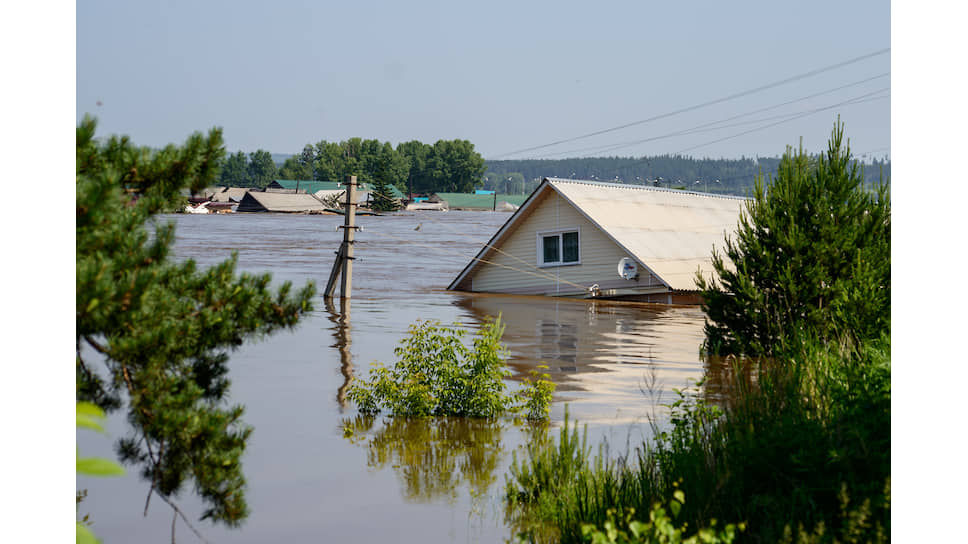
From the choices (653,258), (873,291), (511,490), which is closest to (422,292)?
(653,258)

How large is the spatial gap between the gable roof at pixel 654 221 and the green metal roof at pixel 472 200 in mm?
100907

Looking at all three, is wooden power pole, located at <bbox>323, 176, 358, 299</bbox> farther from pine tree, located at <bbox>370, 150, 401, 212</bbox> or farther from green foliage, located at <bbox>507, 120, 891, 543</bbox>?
Result: pine tree, located at <bbox>370, 150, 401, 212</bbox>

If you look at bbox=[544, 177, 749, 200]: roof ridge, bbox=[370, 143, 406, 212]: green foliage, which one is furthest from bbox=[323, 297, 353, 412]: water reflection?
bbox=[370, 143, 406, 212]: green foliage

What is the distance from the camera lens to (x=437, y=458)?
7.64m

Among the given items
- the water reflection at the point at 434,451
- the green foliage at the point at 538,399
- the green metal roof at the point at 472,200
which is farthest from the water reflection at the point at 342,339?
the green metal roof at the point at 472,200

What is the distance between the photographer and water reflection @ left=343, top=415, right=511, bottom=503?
6806 millimetres

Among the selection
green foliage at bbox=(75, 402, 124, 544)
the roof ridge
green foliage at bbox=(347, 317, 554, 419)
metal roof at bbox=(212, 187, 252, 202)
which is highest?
metal roof at bbox=(212, 187, 252, 202)

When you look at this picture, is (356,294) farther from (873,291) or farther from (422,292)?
(873,291)

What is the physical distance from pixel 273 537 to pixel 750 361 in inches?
327

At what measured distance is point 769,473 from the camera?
4.85 metres

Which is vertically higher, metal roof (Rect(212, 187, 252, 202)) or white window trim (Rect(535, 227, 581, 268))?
metal roof (Rect(212, 187, 252, 202))

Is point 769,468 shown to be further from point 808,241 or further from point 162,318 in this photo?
point 808,241

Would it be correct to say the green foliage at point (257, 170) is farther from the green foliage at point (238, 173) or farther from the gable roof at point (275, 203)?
the gable roof at point (275, 203)

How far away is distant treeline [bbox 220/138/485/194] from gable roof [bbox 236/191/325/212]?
41.9m
